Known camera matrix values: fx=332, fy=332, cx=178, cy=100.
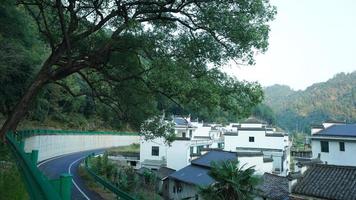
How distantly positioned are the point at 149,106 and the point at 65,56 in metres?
5.04

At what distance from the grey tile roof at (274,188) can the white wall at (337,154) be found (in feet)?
31.6

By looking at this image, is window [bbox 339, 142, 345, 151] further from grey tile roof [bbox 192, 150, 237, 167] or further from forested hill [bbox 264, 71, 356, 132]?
forested hill [bbox 264, 71, 356, 132]

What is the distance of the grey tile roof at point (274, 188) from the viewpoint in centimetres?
2571

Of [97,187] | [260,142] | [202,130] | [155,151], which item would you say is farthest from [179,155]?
[97,187]

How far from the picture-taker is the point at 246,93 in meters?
13.0

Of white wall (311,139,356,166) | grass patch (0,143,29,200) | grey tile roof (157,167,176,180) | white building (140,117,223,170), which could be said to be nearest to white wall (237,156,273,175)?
white wall (311,139,356,166)

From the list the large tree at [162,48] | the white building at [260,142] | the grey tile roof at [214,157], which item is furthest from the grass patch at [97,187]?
the white building at [260,142]

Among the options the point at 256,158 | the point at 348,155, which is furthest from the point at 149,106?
the point at 348,155

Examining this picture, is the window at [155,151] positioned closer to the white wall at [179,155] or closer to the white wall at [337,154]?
the white wall at [179,155]

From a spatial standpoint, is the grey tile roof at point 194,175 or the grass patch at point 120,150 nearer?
the grey tile roof at point 194,175

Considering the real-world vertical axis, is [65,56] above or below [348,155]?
above

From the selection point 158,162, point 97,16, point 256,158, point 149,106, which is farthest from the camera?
point 158,162

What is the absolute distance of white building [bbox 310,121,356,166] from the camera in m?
34.3

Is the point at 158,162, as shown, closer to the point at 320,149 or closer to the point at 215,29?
the point at 320,149
